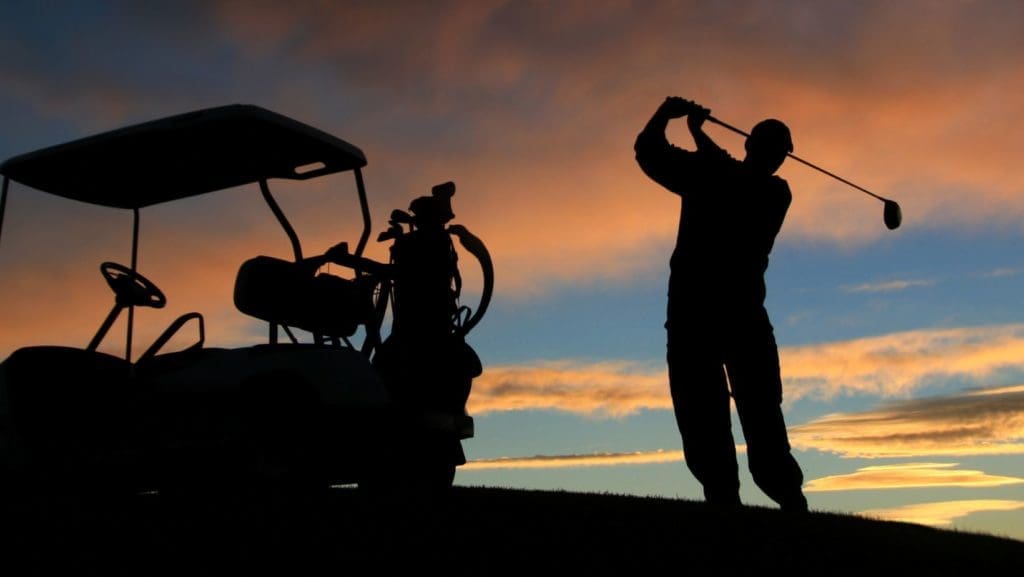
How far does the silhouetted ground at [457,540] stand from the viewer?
6.38m

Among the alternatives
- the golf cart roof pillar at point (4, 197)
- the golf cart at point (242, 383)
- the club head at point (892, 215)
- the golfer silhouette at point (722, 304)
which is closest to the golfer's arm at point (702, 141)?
the golfer silhouette at point (722, 304)

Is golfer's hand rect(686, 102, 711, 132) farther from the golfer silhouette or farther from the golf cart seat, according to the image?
the golf cart seat

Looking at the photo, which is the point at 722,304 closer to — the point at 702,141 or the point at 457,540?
the point at 702,141

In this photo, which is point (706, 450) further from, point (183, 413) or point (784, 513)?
point (183, 413)

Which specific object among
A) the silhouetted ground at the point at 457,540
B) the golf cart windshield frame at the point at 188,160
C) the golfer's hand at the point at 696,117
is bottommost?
the silhouetted ground at the point at 457,540

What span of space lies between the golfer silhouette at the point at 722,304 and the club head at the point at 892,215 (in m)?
1.31

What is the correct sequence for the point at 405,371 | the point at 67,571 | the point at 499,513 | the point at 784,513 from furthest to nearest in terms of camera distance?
the point at 405,371
the point at 784,513
the point at 499,513
the point at 67,571

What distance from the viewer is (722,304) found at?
8633 millimetres

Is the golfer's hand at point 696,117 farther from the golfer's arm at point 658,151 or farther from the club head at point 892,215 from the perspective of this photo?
the club head at point 892,215

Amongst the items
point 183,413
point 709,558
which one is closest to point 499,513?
point 709,558

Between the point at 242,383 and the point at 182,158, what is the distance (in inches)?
80.0

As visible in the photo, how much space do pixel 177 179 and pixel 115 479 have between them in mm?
2617

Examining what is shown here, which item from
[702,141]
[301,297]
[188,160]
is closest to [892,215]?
[702,141]

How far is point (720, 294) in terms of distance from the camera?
340 inches
